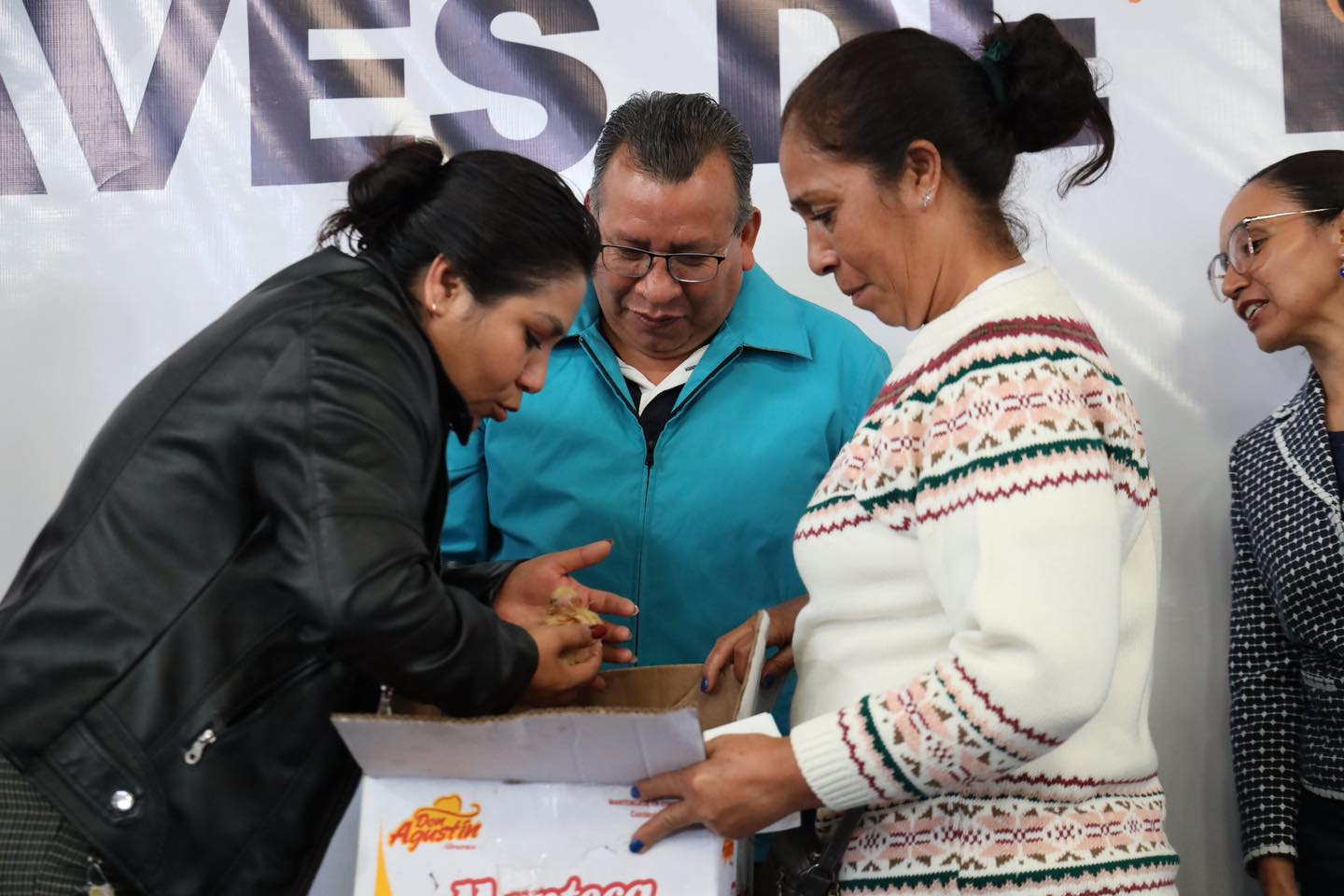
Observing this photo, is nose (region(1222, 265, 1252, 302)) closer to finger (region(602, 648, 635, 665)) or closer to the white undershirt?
the white undershirt

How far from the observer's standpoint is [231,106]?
2.39 meters

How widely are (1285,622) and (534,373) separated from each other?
4.15ft

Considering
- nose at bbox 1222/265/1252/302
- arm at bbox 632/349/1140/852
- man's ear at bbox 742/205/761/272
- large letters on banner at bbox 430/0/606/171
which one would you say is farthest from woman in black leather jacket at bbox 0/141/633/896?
nose at bbox 1222/265/1252/302

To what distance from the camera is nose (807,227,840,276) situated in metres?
1.38

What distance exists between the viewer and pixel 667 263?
76.4 inches

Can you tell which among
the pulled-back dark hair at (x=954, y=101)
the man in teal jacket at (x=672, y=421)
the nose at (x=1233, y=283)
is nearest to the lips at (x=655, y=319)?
the man in teal jacket at (x=672, y=421)

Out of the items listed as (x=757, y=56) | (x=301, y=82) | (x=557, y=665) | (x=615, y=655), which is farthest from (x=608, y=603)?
(x=301, y=82)

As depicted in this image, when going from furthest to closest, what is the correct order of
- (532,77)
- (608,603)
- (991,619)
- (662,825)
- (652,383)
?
(532,77) → (652,383) → (608,603) → (662,825) → (991,619)

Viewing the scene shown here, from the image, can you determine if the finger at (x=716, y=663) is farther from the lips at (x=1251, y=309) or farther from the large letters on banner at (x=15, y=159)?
the large letters on banner at (x=15, y=159)

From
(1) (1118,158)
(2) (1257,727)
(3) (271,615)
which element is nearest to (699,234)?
(1) (1118,158)

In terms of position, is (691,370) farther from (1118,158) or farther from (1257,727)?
(1257,727)

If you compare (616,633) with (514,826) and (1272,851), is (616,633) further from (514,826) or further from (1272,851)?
(1272,851)

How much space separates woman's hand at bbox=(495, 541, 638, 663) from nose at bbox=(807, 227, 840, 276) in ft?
1.33

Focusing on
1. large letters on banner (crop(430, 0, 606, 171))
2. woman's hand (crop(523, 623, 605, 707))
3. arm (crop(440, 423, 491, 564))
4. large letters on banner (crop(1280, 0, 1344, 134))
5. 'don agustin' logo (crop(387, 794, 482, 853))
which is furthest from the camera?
large letters on banner (crop(430, 0, 606, 171))
